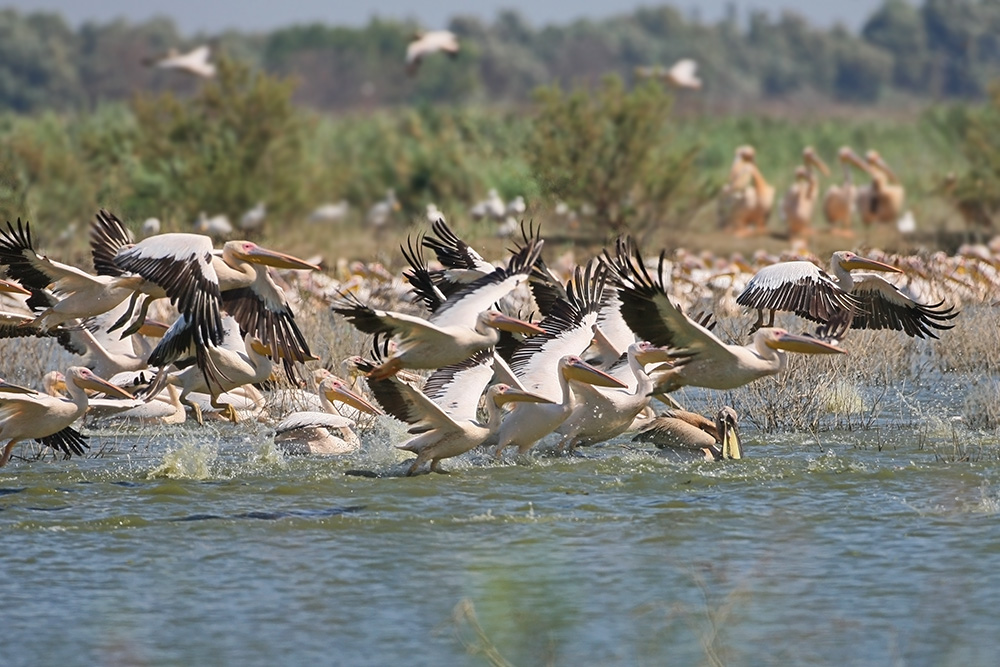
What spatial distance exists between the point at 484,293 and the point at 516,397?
539 millimetres

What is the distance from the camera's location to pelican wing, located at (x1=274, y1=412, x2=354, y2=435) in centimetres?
766

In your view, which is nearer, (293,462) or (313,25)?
(293,462)

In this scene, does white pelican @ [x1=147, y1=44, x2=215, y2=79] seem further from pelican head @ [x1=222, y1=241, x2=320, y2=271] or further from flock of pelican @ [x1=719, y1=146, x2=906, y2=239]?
pelican head @ [x1=222, y1=241, x2=320, y2=271]

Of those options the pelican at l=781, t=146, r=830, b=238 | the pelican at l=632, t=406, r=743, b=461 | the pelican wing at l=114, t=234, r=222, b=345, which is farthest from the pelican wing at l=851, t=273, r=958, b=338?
the pelican at l=781, t=146, r=830, b=238

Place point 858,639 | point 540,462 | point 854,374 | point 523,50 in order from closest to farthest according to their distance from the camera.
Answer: point 858,639, point 540,462, point 854,374, point 523,50

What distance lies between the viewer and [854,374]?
30.7ft

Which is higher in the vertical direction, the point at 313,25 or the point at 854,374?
the point at 313,25

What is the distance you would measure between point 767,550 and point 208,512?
228cm

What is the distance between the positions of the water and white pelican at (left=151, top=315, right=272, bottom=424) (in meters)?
0.38

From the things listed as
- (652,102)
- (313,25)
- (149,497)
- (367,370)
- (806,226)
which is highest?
(313,25)

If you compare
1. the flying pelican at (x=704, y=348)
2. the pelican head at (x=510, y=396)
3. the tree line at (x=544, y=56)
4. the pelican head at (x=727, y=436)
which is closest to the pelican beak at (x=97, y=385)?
the pelican head at (x=510, y=396)

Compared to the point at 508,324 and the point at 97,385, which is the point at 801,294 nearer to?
the point at 508,324

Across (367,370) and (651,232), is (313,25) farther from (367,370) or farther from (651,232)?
(367,370)

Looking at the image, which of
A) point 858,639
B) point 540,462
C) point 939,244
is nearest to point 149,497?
point 540,462
